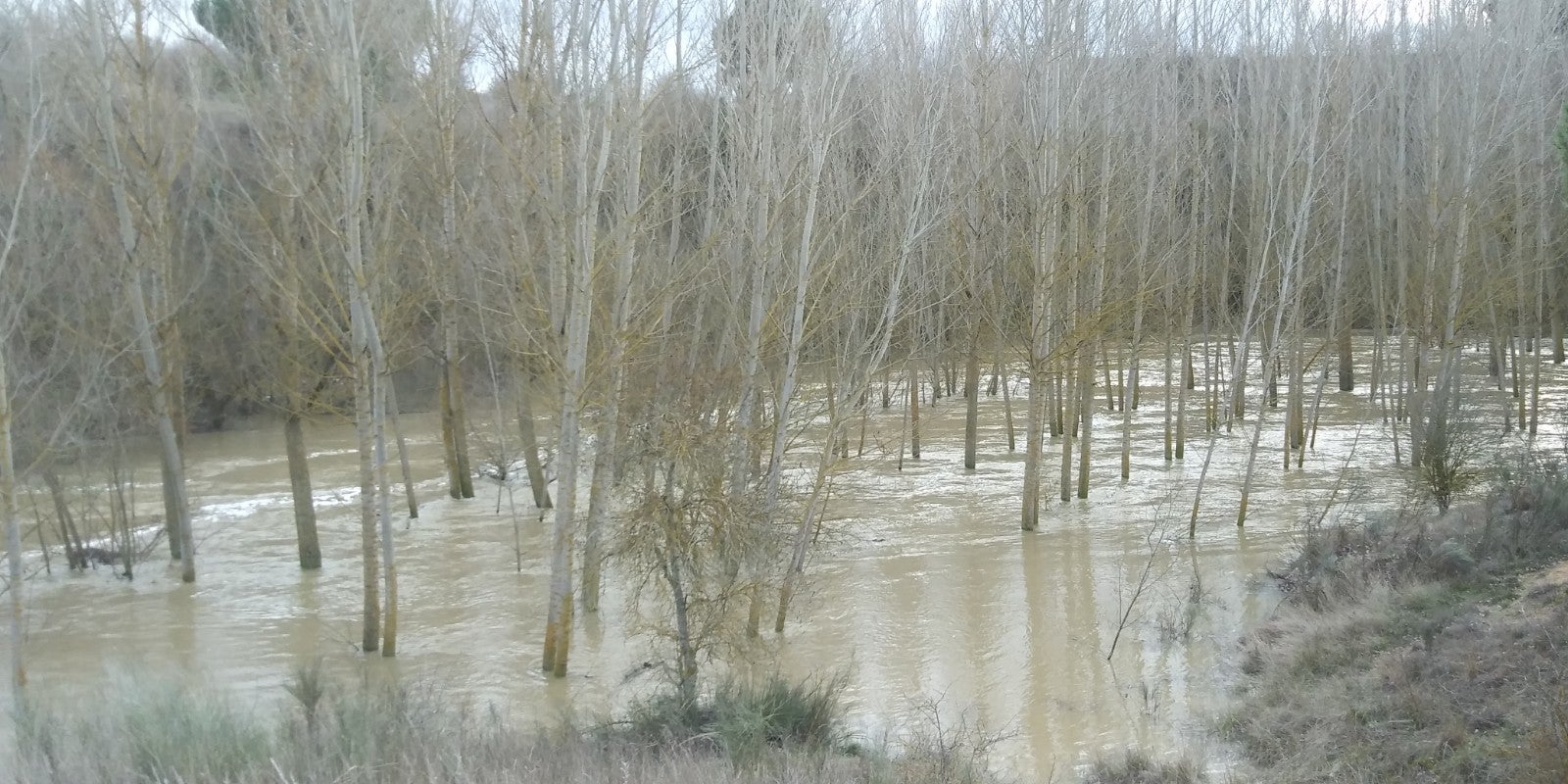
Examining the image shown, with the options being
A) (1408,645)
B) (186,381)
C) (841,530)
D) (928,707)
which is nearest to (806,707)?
(928,707)

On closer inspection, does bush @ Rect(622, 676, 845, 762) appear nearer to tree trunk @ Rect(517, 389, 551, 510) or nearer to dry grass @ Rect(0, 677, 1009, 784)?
dry grass @ Rect(0, 677, 1009, 784)

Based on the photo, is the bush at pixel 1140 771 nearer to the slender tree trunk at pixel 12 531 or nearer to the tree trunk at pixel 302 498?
the slender tree trunk at pixel 12 531

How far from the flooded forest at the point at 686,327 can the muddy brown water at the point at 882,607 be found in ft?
0.28

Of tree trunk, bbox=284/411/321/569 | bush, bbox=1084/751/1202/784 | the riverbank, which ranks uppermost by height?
tree trunk, bbox=284/411/321/569

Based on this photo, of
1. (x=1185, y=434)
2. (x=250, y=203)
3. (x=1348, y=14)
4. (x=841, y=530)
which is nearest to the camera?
(x=250, y=203)

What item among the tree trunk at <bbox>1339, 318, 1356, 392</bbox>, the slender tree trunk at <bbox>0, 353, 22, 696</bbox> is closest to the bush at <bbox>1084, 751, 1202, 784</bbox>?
the slender tree trunk at <bbox>0, 353, 22, 696</bbox>

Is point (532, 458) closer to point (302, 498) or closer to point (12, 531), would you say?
point (302, 498)

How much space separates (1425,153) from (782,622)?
15333 millimetres

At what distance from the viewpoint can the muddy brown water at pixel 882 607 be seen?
1124 centimetres

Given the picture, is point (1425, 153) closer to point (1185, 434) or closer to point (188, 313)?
point (1185, 434)

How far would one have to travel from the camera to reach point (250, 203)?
1269 centimetres

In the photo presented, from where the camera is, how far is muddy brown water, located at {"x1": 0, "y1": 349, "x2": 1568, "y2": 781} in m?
11.2

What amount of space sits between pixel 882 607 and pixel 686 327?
6691 millimetres

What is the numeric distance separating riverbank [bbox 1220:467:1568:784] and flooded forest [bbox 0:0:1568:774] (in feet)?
2.86
